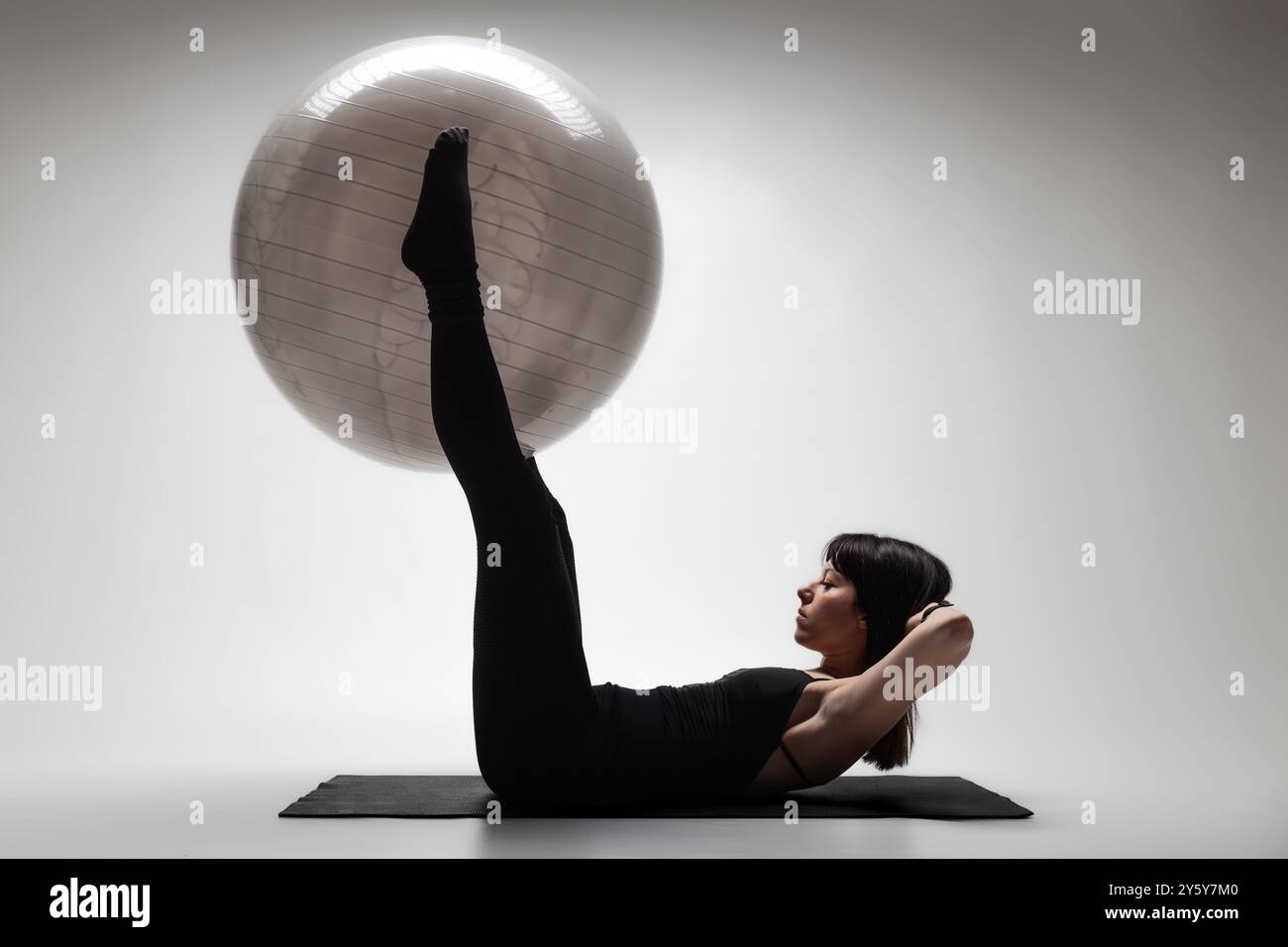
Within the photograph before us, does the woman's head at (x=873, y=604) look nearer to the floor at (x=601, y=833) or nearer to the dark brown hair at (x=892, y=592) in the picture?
the dark brown hair at (x=892, y=592)

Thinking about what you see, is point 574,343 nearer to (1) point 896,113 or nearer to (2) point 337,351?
(2) point 337,351

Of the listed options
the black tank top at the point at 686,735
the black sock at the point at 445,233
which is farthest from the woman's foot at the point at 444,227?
the black tank top at the point at 686,735

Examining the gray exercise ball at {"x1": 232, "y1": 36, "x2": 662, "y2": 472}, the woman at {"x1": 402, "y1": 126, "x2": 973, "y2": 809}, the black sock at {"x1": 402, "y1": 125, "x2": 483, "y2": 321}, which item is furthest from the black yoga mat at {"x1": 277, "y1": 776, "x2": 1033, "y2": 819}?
the black sock at {"x1": 402, "y1": 125, "x2": 483, "y2": 321}

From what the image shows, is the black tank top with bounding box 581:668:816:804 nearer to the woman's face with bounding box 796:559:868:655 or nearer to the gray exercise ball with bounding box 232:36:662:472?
the woman's face with bounding box 796:559:868:655

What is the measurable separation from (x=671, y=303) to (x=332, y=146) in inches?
97.7

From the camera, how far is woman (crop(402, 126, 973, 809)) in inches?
89.1

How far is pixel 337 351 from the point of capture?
2412mm

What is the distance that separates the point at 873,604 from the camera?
2.80m

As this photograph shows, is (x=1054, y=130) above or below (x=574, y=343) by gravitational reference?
above

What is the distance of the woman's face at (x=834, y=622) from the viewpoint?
2818 mm

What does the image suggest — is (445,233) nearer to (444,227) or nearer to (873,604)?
(444,227)

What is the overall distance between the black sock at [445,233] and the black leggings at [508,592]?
37 millimetres
